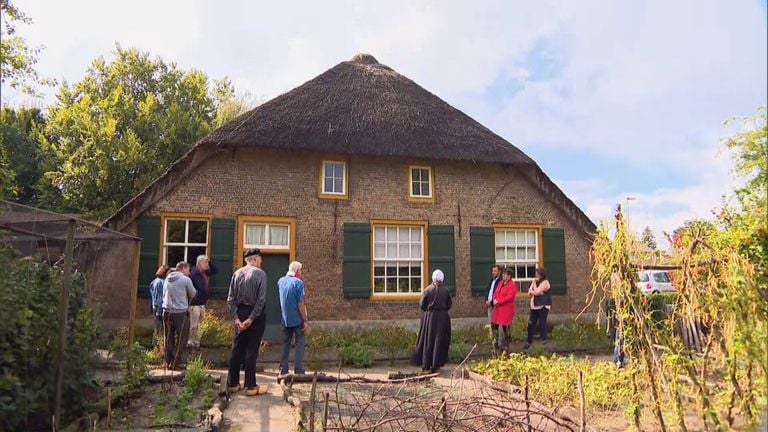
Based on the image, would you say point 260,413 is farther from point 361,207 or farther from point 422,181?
point 422,181

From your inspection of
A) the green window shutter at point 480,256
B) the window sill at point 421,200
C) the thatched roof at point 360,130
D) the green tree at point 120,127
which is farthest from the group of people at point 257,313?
the green tree at point 120,127

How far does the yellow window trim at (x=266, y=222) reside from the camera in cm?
1065

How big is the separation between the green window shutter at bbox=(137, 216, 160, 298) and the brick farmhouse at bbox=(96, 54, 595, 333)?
0.07 ft

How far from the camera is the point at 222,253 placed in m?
10.5

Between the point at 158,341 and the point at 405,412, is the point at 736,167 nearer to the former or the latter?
the point at 405,412

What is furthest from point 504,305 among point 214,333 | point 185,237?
point 185,237

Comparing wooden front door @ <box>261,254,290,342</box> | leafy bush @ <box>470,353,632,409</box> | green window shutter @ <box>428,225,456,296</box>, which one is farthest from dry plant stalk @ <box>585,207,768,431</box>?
wooden front door @ <box>261,254,290,342</box>

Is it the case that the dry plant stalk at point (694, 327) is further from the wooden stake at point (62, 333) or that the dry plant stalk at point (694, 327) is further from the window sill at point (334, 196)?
the window sill at point (334, 196)

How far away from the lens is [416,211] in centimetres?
1178

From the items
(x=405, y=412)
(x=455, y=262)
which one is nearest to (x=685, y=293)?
(x=405, y=412)

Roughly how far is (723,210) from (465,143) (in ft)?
28.3

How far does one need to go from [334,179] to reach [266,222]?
1.77 meters

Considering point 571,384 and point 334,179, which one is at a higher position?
point 334,179

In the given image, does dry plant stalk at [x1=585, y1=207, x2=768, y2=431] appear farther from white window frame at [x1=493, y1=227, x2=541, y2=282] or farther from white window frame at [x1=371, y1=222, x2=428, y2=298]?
white window frame at [x1=493, y1=227, x2=541, y2=282]
